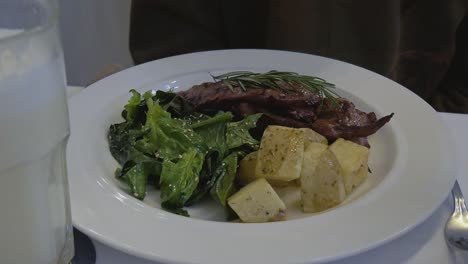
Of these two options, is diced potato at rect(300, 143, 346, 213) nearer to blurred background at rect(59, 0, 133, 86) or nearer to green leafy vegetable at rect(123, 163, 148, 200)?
green leafy vegetable at rect(123, 163, 148, 200)

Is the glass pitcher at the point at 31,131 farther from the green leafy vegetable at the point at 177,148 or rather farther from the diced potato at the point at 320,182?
the diced potato at the point at 320,182

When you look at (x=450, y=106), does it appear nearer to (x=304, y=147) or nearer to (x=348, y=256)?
(x=304, y=147)

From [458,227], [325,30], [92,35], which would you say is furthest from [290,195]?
[92,35]

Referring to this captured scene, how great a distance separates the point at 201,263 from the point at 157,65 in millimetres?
666

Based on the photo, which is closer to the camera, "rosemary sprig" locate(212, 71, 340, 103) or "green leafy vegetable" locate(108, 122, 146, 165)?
"green leafy vegetable" locate(108, 122, 146, 165)

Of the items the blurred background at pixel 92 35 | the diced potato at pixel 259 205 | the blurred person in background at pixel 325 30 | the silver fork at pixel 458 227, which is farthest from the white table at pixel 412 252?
the blurred background at pixel 92 35

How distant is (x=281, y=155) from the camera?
2.81ft

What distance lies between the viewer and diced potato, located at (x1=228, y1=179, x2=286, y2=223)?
32.0 inches

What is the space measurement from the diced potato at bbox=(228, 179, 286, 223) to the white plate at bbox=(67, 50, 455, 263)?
0.06 meters

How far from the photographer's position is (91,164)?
89 centimetres

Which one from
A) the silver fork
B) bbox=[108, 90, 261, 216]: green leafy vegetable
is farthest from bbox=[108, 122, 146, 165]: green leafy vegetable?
the silver fork

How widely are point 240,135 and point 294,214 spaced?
195 millimetres

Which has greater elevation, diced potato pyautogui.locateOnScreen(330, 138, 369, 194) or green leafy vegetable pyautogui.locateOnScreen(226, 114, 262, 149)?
diced potato pyautogui.locateOnScreen(330, 138, 369, 194)

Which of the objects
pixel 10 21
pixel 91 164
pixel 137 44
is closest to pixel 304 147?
pixel 91 164
